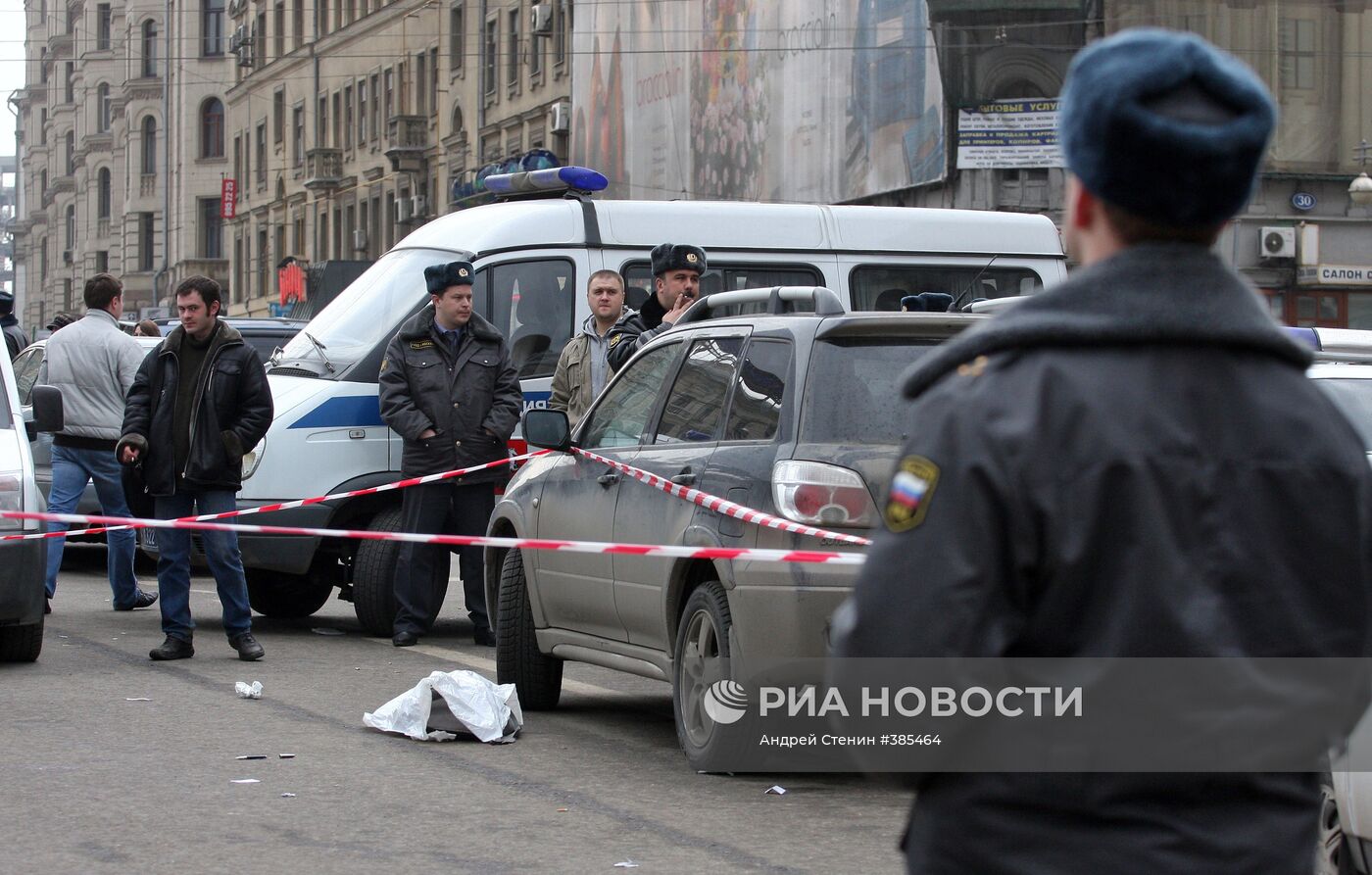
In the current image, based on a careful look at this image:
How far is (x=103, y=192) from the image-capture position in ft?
315

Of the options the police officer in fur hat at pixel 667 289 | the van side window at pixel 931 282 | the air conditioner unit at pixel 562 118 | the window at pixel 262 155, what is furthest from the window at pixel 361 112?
the police officer in fur hat at pixel 667 289

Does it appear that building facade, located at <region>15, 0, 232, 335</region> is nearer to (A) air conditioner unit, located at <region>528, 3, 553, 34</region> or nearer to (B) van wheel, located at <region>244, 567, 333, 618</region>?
(A) air conditioner unit, located at <region>528, 3, 553, 34</region>

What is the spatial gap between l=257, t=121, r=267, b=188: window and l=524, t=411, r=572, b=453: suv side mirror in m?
64.2

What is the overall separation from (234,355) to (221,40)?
73.6m

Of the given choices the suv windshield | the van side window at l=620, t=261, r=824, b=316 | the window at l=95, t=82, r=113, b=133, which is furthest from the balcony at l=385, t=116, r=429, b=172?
Answer: the suv windshield

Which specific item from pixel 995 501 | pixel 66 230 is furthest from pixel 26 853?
pixel 66 230

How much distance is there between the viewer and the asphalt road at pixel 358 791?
227 inches

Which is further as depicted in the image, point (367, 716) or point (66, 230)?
point (66, 230)

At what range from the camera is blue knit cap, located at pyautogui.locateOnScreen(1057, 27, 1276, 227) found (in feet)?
6.89

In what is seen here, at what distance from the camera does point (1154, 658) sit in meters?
2.09

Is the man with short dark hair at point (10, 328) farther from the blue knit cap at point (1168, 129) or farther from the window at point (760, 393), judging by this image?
the blue knit cap at point (1168, 129)

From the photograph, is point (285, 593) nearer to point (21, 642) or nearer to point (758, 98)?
point (21, 642)

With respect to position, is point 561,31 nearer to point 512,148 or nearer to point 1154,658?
point 512,148

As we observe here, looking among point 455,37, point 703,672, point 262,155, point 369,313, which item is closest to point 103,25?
point 262,155
